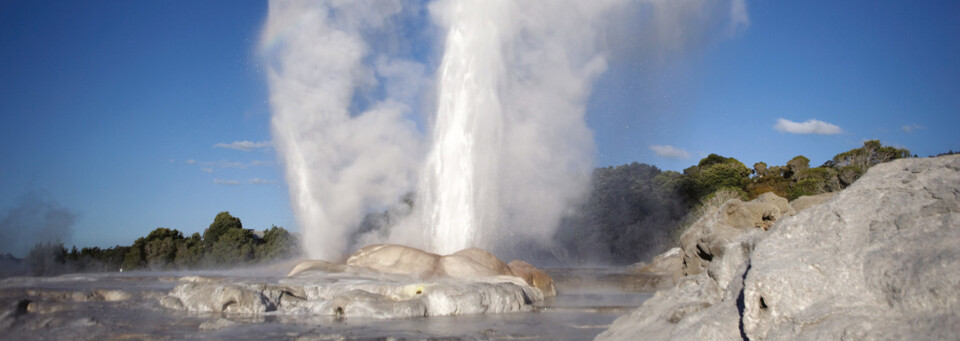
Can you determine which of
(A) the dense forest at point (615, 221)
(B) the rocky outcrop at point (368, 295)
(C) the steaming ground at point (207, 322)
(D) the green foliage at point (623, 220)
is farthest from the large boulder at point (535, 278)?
(D) the green foliage at point (623, 220)

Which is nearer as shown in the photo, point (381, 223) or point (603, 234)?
point (381, 223)

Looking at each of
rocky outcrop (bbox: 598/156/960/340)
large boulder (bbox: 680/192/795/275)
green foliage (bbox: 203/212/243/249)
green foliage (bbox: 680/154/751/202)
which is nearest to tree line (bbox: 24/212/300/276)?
green foliage (bbox: 203/212/243/249)

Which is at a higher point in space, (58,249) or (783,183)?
(783,183)

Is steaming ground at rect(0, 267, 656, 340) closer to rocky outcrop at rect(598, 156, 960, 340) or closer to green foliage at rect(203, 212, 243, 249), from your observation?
rocky outcrop at rect(598, 156, 960, 340)

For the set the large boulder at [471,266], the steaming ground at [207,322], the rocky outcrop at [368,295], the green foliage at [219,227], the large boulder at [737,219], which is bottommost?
the steaming ground at [207,322]

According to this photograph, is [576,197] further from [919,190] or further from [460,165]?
[919,190]

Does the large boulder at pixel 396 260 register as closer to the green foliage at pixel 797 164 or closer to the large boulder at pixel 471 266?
the large boulder at pixel 471 266

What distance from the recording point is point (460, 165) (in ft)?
70.4

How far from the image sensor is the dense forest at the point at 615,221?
133 feet

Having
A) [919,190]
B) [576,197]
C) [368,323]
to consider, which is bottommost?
[368,323]

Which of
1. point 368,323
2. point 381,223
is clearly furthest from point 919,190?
point 381,223

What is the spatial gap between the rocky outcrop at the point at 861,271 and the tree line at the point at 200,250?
35.8 m

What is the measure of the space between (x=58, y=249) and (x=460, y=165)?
1658 centimetres

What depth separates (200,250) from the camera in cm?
4347
